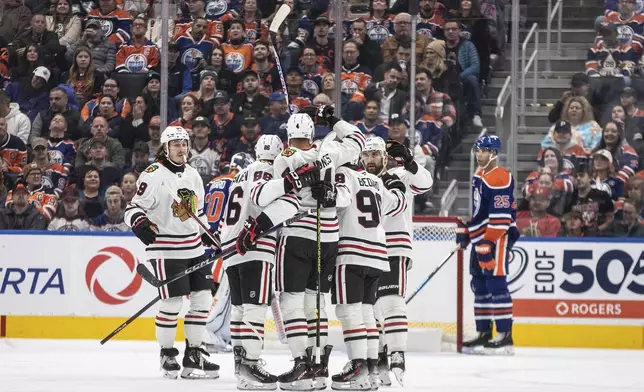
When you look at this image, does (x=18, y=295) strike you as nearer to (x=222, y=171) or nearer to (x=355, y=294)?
(x=222, y=171)

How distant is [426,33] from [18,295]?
3.66 m

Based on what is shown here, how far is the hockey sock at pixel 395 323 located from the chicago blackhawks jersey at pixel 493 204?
197 cm

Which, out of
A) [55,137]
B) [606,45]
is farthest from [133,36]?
[606,45]

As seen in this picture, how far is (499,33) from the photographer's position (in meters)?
9.64

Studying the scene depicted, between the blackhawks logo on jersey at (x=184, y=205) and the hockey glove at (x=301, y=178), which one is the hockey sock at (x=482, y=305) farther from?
the hockey glove at (x=301, y=178)

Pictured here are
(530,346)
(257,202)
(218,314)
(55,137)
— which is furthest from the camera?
(55,137)

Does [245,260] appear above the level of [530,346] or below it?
above

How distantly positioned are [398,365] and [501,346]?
7.65 ft

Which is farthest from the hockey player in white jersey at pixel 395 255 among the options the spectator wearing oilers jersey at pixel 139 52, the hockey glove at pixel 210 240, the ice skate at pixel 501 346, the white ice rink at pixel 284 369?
the spectator wearing oilers jersey at pixel 139 52

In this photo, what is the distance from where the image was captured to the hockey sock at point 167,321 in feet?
22.2

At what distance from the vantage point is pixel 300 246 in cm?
604

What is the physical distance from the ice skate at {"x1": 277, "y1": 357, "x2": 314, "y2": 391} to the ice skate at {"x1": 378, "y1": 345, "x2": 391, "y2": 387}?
2.06 ft

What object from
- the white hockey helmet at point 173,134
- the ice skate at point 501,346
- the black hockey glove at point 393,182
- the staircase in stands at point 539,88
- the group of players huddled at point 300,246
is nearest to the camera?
the group of players huddled at point 300,246

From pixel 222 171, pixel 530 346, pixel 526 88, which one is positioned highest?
pixel 526 88
